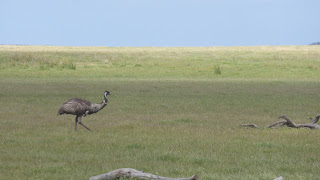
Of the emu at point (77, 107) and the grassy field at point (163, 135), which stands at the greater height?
the emu at point (77, 107)

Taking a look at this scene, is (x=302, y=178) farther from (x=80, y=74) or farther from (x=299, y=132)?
(x=80, y=74)

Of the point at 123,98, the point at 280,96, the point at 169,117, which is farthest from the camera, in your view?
the point at 280,96

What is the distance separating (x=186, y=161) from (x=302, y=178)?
8.38 feet

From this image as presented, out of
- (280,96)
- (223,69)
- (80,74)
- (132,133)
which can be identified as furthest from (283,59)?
(132,133)

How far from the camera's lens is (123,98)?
25859mm

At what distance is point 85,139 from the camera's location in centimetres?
1378

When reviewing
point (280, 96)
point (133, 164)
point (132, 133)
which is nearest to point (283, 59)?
point (280, 96)

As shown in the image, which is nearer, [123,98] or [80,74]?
[123,98]

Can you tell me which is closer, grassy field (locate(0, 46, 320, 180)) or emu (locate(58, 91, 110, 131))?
grassy field (locate(0, 46, 320, 180))

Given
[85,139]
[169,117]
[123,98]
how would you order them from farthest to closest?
[123,98]
[169,117]
[85,139]

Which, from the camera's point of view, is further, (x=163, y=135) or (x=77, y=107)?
(x=77, y=107)

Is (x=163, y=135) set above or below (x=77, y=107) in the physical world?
below

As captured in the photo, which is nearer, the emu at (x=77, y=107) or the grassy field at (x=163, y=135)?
the grassy field at (x=163, y=135)

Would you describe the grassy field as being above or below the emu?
below
